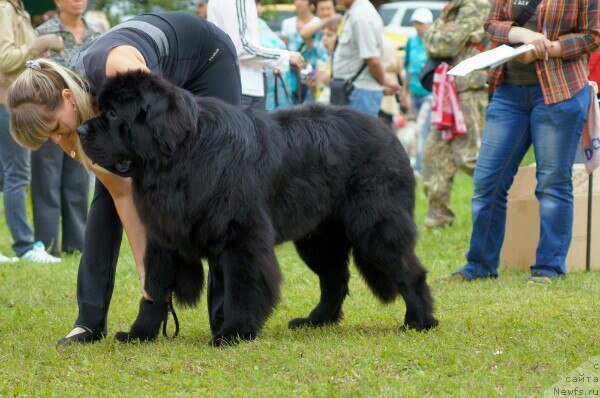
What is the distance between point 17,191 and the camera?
288 inches

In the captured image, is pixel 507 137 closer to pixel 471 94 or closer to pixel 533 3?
pixel 533 3

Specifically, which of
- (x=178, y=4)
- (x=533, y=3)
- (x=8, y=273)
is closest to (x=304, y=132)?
(x=533, y=3)

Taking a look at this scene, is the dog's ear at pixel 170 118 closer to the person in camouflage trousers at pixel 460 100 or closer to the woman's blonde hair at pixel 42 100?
the woman's blonde hair at pixel 42 100

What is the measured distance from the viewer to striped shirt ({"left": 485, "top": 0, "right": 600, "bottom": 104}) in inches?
211

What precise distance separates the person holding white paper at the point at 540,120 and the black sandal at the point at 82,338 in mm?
2595

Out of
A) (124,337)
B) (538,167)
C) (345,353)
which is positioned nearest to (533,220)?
(538,167)

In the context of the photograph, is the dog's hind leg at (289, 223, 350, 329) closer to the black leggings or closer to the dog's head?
the black leggings

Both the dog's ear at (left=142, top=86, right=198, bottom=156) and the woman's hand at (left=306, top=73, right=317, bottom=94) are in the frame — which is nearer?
the dog's ear at (left=142, top=86, right=198, bottom=156)

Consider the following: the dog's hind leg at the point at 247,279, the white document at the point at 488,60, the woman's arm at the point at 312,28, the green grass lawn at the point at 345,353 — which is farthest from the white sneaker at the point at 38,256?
the woman's arm at the point at 312,28

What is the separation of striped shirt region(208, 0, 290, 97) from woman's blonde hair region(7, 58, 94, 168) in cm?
273

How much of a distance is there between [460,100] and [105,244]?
4716mm

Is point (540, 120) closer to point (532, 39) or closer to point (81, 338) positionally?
point (532, 39)

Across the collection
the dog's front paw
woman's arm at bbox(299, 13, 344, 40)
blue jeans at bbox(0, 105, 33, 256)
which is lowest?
blue jeans at bbox(0, 105, 33, 256)

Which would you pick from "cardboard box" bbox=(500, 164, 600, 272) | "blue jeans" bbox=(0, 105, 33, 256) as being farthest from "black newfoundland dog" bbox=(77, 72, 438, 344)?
"blue jeans" bbox=(0, 105, 33, 256)
